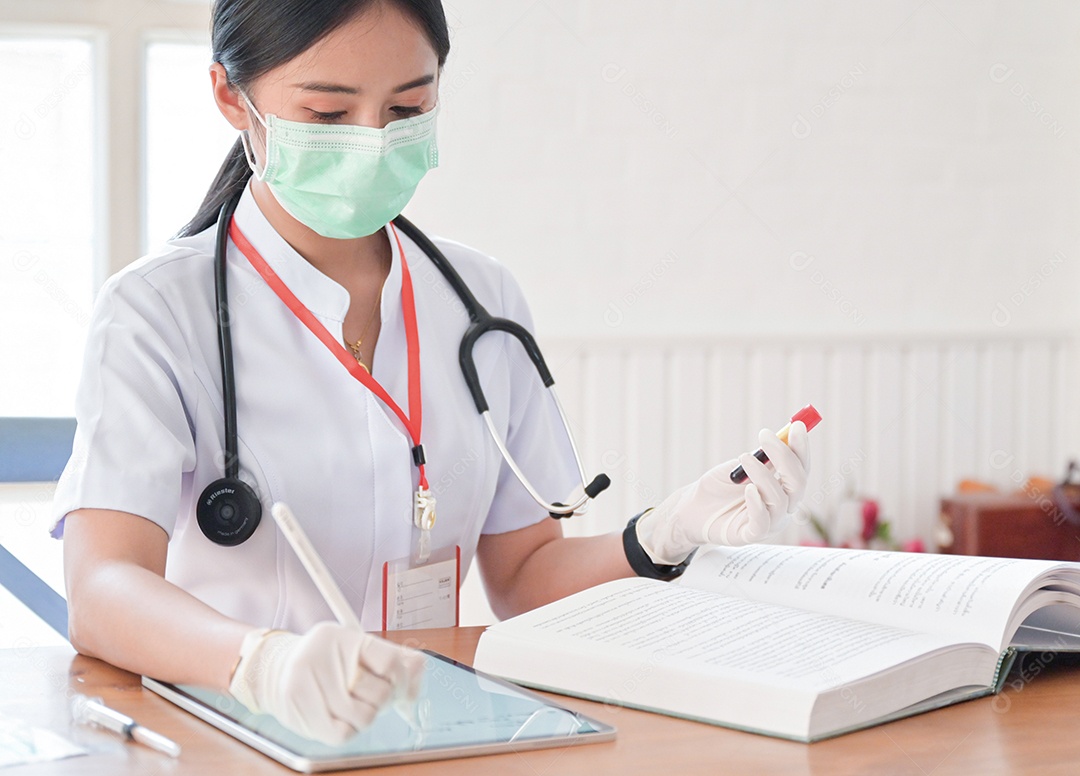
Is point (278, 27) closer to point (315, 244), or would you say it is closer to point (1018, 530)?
point (315, 244)

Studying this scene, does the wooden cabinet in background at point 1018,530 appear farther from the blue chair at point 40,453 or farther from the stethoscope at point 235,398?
the blue chair at point 40,453

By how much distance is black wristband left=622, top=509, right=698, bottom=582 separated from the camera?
1154 millimetres

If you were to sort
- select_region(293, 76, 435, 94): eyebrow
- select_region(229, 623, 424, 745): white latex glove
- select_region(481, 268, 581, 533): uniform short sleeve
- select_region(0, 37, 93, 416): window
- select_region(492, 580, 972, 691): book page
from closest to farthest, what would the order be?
select_region(229, 623, 424, 745): white latex glove < select_region(492, 580, 972, 691): book page < select_region(293, 76, 435, 94): eyebrow < select_region(481, 268, 581, 533): uniform short sleeve < select_region(0, 37, 93, 416): window

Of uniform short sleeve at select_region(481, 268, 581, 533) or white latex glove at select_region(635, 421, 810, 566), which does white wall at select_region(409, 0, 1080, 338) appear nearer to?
uniform short sleeve at select_region(481, 268, 581, 533)

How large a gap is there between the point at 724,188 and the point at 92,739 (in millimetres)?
2182

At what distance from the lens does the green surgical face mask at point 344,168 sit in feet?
3.74

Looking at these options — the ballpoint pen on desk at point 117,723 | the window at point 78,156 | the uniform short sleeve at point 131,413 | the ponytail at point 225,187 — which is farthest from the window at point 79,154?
the ballpoint pen on desk at point 117,723

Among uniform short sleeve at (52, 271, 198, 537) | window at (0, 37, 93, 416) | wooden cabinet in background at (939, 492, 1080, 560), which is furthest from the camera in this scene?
wooden cabinet in background at (939, 492, 1080, 560)

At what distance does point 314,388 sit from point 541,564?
13.1 inches

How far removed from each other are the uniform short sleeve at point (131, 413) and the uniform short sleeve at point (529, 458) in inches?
15.1

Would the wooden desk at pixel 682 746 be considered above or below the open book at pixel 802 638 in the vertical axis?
below

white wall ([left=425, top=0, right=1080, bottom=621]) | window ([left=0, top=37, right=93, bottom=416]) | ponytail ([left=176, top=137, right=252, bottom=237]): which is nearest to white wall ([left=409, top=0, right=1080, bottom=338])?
white wall ([left=425, top=0, right=1080, bottom=621])

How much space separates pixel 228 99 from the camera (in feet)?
3.95

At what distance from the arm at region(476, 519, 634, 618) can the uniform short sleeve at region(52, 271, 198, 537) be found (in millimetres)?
408
